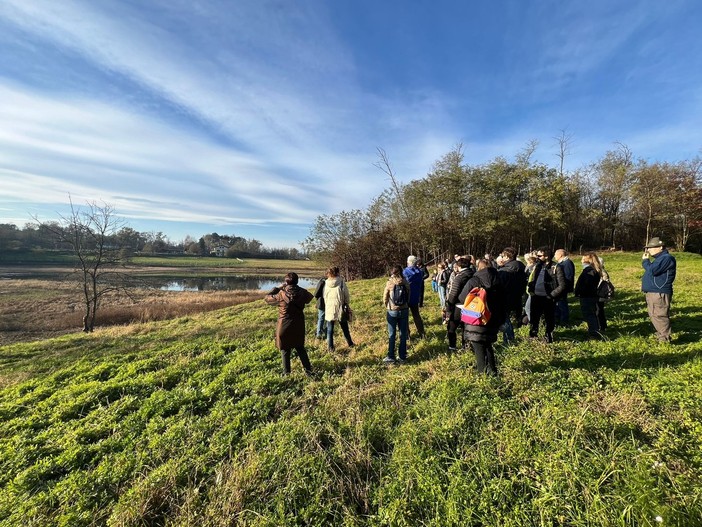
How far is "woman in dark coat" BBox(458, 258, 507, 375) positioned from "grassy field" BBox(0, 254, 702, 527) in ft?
0.95

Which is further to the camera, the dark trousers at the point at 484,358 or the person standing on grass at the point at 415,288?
the person standing on grass at the point at 415,288

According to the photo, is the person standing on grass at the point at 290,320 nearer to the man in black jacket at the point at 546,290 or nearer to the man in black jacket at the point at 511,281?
the man in black jacket at the point at 511,281

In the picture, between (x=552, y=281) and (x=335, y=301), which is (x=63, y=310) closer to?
(x=335, y=301)

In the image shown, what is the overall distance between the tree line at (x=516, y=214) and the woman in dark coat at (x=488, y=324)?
1752 centimetres

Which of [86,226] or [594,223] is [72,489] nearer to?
[86,226]

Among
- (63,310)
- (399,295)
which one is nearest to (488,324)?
(399,295)

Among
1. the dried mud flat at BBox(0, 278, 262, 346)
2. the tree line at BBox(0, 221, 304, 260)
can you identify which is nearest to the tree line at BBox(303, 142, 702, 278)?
the dried mud flat at BBox(0, 278, 262, 346)

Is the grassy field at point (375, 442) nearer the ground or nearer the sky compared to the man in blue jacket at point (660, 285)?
nearer the ground

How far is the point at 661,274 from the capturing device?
5207mm

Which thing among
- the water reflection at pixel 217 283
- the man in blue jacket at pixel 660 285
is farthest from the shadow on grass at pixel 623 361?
the water reflection at pixel 217 283

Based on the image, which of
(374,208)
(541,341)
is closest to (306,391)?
(541,341)

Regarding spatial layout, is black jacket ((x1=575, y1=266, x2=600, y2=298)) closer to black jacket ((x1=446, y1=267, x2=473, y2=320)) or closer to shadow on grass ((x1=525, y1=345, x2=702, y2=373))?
shadow on grass ((x1=525, y1=345, x2=702, y2=373))

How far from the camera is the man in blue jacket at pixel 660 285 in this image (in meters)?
5.13

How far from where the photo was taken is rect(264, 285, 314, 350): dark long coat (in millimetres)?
5156
